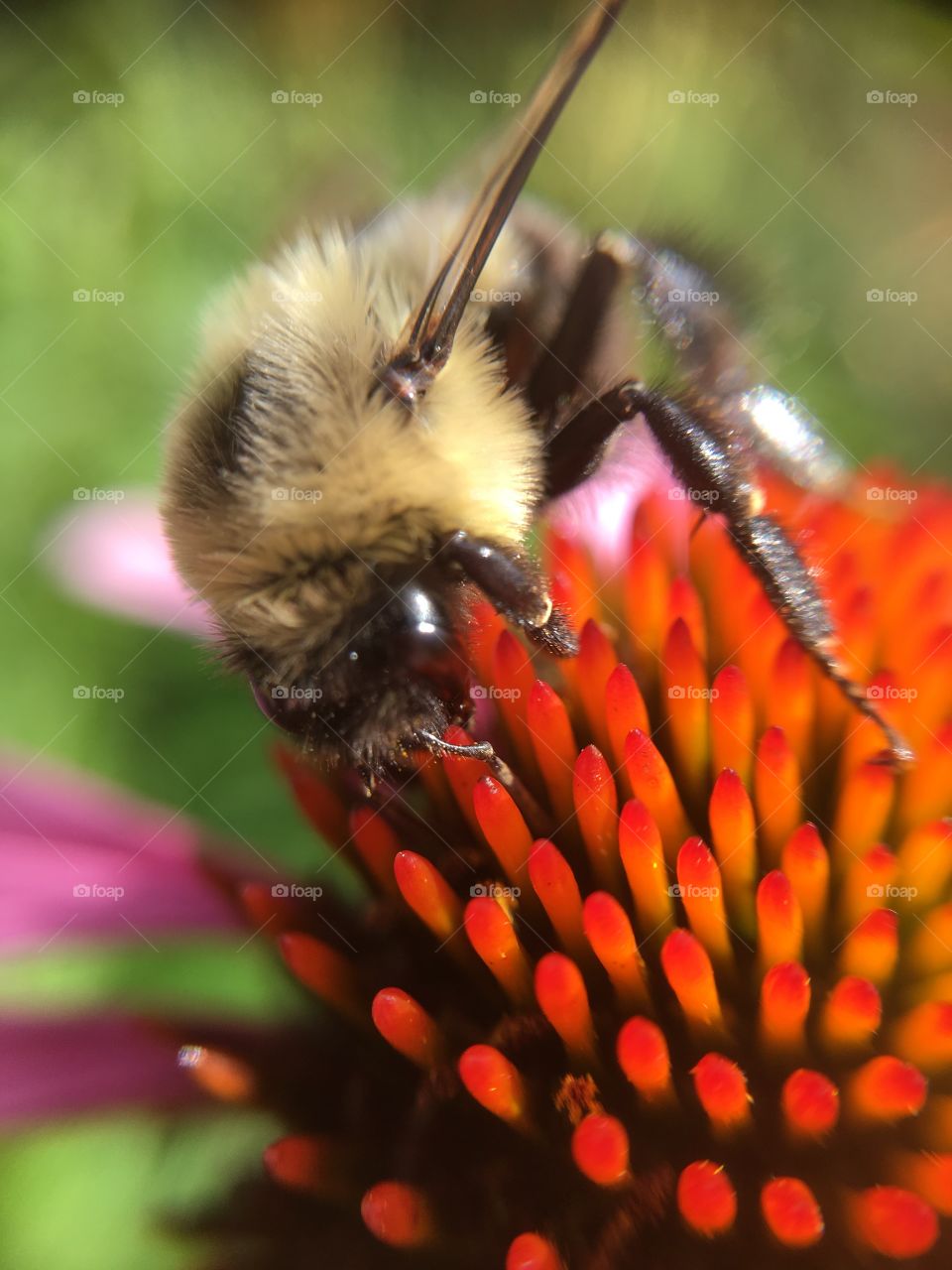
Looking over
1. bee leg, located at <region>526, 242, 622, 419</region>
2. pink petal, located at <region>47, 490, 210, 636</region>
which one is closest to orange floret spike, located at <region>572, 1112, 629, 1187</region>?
bee leg, located at <region>526, 242, 622, 419</region>

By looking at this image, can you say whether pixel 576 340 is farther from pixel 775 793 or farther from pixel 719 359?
pixel 775 793

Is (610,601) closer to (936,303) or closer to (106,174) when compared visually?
(936,303)

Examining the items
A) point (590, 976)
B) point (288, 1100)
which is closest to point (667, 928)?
point (590, 976)

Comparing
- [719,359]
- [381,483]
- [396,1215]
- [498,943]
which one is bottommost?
[396,1215]

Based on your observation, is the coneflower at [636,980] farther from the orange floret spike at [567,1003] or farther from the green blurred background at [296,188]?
the green blurred background at [296,188]

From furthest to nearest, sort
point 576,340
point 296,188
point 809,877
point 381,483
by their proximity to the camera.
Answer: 1. point 296,188
2. point 576,340
3. point 809,877
4. point 381,483

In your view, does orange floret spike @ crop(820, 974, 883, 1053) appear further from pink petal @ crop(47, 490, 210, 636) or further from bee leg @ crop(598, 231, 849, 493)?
pink petal @ crop(47, 490, 210, 636)

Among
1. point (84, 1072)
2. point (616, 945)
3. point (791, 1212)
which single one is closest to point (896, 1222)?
point (791, 1212)
